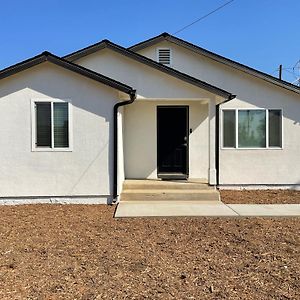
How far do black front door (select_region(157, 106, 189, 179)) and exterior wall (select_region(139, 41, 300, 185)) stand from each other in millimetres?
1398

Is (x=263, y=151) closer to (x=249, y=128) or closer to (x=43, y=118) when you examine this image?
(x=249, y=128)

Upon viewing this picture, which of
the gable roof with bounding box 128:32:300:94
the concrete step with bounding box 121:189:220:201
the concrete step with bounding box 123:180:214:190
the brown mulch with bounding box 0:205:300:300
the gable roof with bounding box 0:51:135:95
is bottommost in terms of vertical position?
the brown mulch with bounding box 0:205:300:300

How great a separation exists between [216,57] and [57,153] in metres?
6.67

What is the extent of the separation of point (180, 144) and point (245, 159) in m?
2.34

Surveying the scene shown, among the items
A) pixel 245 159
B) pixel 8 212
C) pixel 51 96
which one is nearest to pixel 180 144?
pixel 245 159

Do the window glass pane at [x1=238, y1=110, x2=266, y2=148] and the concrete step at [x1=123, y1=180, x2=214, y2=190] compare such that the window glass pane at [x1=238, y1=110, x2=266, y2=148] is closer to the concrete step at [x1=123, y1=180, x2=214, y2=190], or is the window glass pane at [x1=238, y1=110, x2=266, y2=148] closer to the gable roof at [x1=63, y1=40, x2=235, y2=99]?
the gable roof at [x1=63, y1=40, x2=235, y2=99]

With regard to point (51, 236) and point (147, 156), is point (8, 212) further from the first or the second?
point (147, 156)

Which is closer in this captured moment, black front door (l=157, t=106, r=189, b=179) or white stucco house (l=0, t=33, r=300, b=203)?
white stucco house (l=0, t=33, r=300, b=203)

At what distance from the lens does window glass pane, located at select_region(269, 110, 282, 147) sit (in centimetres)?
1294

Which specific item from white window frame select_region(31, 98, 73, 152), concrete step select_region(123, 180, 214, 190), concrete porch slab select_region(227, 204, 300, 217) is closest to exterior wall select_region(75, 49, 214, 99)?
white window frame select_region(31, 98, 73, 152)

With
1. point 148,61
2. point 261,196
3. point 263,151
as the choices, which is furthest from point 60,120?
point 263,151

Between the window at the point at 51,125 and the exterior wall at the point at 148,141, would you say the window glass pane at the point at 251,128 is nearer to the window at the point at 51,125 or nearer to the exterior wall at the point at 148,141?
the exterior wall at the point at 148,141

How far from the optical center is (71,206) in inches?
385

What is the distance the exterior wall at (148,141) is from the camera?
12641mm
